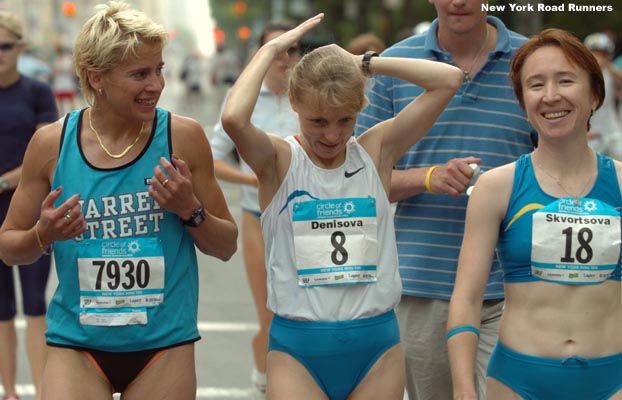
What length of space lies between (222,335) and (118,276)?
5.48m

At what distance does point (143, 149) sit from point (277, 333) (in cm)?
88

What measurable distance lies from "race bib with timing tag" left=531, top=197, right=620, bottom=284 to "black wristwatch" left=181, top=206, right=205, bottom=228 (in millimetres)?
1254

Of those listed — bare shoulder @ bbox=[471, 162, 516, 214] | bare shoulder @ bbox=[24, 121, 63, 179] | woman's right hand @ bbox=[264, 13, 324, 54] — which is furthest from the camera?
woman's right hand @ bbox=[264, 13, 324, 54]

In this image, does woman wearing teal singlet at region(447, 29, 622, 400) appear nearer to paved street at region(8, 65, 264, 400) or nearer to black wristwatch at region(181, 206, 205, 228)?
black wristwatch at region(181, 206, 205, 228)

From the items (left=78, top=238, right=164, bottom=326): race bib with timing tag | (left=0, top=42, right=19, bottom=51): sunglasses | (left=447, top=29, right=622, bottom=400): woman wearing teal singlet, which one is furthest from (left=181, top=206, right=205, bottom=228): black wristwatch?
(left=0, top=42, right=19, bottom=51): sunglasses

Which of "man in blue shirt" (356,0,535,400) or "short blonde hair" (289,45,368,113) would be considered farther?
"man in blue shirt" (356,0,535,400)

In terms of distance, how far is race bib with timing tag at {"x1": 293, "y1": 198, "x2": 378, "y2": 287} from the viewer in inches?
171

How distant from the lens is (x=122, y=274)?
437cm

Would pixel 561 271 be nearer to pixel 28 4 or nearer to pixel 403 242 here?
pixel 403 242

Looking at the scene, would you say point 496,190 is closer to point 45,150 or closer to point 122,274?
point 122,274

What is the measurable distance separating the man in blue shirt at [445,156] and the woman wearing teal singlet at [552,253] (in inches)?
40.7

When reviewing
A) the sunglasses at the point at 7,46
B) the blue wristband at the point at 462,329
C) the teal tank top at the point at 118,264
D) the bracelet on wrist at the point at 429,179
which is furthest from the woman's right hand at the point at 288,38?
the sunglasses at the point at 7,46

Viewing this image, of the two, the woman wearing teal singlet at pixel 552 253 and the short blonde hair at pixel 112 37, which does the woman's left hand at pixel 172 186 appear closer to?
the short blonde hair at pixel 112 37

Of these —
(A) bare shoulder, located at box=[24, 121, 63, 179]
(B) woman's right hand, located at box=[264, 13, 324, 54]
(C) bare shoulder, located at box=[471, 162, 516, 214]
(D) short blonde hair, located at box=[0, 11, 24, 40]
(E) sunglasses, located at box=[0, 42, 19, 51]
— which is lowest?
(C) bare shoulder, located at box=[471, 162, 516, 214]
